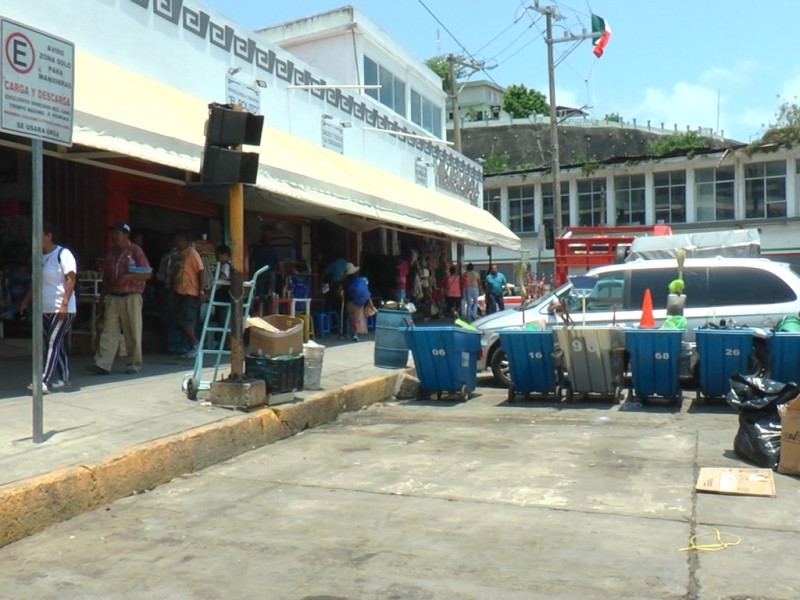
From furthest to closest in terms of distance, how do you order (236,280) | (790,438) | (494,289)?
(494,289) < (236,280) < (790,438)

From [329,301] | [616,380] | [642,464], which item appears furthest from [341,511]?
[329,301]

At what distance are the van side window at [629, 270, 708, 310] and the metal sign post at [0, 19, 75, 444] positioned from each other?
7.42 m

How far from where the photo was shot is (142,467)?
625 centimetres

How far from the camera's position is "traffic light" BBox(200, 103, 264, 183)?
25.9ft

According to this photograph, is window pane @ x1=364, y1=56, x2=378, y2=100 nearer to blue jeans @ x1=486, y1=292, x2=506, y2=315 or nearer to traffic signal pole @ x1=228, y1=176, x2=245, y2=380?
blue jeans @ x1=486, y1=292, x2=506, y2=315

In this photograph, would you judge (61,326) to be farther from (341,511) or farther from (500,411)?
(500,411)

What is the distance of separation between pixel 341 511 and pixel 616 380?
5130 millimetres

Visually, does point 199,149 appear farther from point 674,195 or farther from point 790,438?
point 674,195

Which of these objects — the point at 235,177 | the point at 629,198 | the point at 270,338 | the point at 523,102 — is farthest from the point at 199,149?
the point at 523,102

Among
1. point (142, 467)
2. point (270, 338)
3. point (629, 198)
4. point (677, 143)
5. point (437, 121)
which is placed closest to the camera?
point (142, 467)

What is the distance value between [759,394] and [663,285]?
4453 millimetres

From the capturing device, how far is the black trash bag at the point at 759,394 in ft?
21.4

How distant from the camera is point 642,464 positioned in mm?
6676

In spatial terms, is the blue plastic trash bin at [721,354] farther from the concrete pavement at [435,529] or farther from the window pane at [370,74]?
the window pane at [370,74]
